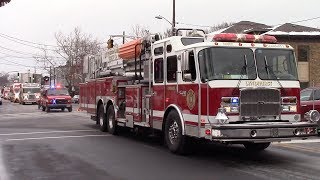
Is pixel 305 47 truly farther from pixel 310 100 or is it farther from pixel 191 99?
pixel 191 99

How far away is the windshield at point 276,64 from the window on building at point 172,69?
6.76 feet

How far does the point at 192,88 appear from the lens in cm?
1121

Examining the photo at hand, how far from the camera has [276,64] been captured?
11.4 m

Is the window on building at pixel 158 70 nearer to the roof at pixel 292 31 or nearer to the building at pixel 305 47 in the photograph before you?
the roof at pixel 292 31

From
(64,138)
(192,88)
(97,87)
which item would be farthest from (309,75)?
(192,88)

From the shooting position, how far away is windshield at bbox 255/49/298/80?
1115 cm

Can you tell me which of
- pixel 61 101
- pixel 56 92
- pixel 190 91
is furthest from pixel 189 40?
pixel 56 92

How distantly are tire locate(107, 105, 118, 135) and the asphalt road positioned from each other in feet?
5.50

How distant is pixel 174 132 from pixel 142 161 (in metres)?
1.38

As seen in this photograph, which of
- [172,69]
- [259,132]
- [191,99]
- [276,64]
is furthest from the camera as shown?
[172,69]

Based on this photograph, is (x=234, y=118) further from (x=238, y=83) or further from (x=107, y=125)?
(x=107, y=125)

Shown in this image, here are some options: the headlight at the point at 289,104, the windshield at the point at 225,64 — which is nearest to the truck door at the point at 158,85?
the windshield at the point at 225,64

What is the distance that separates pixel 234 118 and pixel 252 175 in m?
1.75

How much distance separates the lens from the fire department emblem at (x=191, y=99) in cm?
1116
